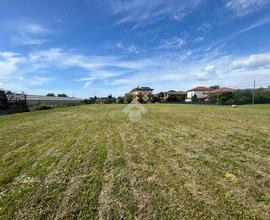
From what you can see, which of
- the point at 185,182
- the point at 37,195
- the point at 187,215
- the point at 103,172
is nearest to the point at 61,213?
the point at 37,195

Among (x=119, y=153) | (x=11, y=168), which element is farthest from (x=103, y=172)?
(x=11, y=168)

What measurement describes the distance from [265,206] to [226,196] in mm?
485

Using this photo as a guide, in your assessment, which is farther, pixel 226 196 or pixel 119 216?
pixel 226 196

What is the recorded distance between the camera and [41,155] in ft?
15.4

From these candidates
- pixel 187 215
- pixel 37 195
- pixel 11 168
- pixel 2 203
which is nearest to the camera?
pixel 187 215

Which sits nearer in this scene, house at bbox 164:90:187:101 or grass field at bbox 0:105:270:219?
grass field at bbox 0:105:270:219

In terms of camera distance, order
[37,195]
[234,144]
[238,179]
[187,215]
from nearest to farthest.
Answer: [187,215]
[37,195]
[238,179]
[234,144]

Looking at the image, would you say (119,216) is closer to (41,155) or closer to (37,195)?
(37,195)

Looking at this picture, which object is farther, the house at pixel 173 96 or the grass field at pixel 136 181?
the house at pixel 173 96

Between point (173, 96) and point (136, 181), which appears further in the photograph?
point (173, 96)

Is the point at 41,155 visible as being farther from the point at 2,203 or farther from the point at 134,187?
the point at 134,187

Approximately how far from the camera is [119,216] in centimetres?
229

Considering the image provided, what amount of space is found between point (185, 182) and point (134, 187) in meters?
0.94

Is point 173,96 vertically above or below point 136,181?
below
